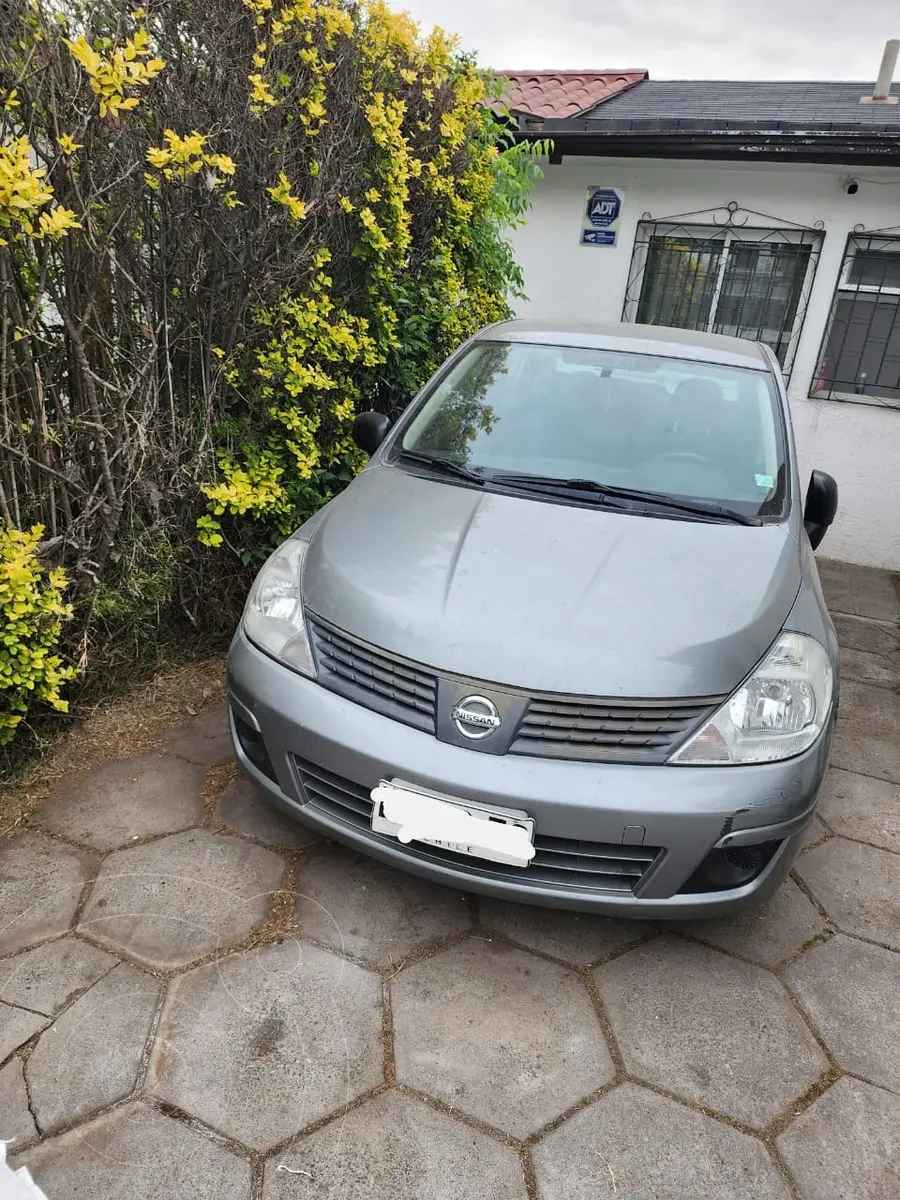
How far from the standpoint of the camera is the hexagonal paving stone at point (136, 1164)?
1472 mm

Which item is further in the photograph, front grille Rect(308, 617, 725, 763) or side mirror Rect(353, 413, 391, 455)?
side mirror Rect(353, 413, 391, 455)

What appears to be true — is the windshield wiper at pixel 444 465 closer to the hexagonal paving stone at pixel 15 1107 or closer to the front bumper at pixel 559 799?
the front bumper at pixel 559 799

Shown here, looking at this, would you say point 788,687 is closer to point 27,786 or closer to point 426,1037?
point 426,1037

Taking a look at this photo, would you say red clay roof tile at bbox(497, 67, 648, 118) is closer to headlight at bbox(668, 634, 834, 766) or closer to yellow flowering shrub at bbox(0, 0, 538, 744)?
yellow flowering shrub at bbox(0, 0, 538, 744)

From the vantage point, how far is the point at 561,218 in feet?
21.0

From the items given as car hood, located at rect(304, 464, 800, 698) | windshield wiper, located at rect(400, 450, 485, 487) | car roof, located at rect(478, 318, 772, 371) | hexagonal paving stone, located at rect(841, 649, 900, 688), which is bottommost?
hexagonal paving stone, located at rect(841, 649, 900, 688)

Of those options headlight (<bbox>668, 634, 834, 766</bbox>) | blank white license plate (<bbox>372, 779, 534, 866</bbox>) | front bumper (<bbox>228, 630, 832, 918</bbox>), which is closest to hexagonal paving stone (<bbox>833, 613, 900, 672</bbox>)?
headlight (<bbox>668, 634, 834, 766</bbox>)

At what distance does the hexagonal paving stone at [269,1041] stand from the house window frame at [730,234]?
562 centimetres

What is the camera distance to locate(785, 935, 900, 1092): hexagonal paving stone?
1.88 metres

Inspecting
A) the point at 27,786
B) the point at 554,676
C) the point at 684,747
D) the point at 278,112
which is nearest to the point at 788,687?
the point at 684,747

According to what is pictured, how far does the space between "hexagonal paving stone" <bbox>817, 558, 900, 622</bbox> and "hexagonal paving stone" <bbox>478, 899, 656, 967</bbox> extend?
3583 mm

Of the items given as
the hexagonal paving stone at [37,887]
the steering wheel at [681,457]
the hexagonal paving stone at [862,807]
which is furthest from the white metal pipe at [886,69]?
the hexagonal paving stone at [37,887]

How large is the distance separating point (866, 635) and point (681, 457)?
268 cm

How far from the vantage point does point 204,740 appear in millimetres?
2922
